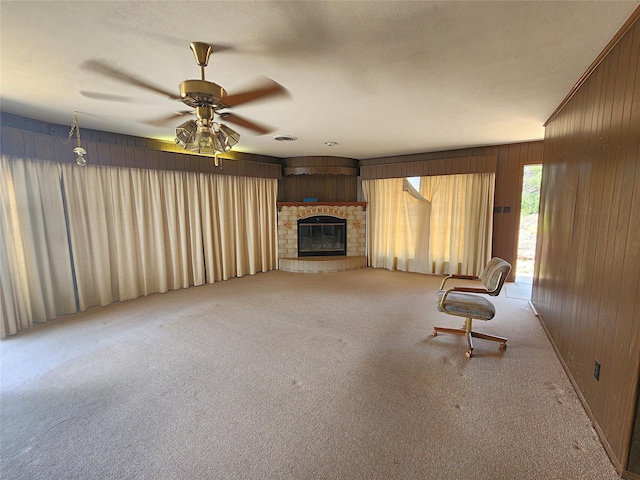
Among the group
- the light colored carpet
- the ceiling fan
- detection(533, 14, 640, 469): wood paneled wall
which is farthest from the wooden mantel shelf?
detection(533, 14, 640, 469): wood paneled wall

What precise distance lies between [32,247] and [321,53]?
12.3 ft

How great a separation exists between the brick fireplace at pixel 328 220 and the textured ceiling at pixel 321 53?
3.09 meters

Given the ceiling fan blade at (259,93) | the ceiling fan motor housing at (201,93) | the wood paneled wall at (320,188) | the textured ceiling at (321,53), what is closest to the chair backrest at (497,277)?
the textured ceiling at (321,53)

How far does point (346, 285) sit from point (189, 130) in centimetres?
358

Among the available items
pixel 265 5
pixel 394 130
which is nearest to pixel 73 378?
pixel 265 5

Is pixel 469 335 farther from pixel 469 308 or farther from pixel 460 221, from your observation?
pixel 460 221

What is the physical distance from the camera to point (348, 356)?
2.60m

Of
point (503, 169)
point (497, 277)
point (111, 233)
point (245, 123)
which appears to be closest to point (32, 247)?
point (111, 233)

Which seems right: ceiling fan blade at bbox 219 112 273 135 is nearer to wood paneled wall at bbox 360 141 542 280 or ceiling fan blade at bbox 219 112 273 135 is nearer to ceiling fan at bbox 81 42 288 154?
ceiling fan at bbox 81 42 288 154

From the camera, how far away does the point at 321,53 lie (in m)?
1.78

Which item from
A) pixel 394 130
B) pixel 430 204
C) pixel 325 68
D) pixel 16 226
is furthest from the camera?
pixel 430 204

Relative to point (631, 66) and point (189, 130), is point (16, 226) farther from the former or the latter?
point (631, 66)

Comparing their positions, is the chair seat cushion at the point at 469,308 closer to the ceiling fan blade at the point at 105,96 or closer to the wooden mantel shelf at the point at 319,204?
the ceiling fan blade at the point at 105,96

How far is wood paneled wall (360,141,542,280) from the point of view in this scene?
15.3ft
